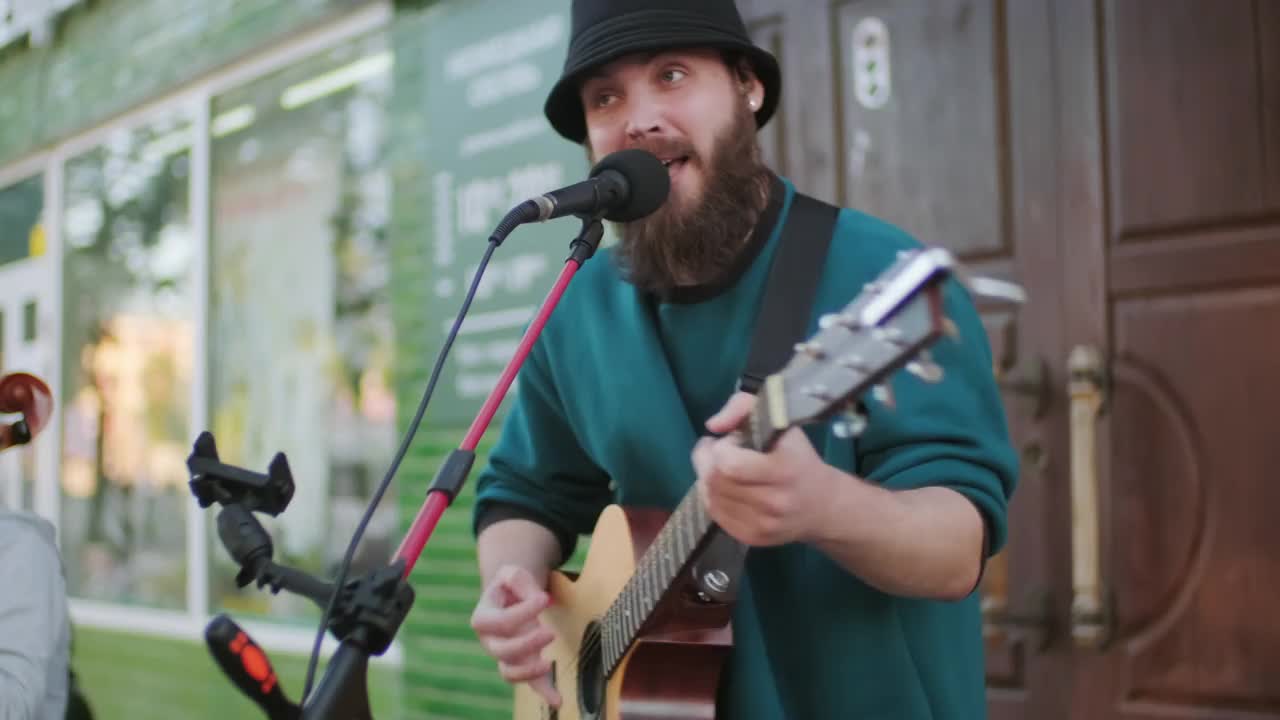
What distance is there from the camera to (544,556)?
2295 millimetres

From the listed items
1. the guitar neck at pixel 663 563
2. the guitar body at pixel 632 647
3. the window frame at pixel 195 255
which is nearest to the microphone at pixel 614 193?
the guitar neck at pixel 663 563

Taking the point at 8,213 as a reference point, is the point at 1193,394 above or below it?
below

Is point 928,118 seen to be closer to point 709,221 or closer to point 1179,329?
point 1179,329

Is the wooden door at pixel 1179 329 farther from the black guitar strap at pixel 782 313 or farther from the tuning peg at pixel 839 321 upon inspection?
the tuning peg at pixel 839 321

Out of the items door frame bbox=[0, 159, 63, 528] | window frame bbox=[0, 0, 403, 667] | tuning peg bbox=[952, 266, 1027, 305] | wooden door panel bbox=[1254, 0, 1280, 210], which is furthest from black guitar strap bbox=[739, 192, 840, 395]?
door frame bbox=[0, 159, 63, 528]

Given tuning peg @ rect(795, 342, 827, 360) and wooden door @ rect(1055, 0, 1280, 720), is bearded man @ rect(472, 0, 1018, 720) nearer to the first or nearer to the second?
tuning peg @ rect(795, 342, 827, 360)

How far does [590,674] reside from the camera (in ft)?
6.70

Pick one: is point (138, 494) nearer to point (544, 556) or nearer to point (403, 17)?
point (403, 17)

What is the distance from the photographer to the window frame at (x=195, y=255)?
5730 mm

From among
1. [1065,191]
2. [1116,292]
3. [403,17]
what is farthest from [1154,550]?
[403,17]

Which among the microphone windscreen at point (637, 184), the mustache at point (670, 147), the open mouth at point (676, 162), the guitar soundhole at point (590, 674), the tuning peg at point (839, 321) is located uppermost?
the mustache at point (670, 147)

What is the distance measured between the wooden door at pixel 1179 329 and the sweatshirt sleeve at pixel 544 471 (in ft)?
4.16

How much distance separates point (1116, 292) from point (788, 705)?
1.62 meters

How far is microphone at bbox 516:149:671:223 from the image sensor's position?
1.54 meters
